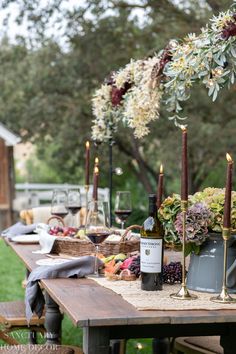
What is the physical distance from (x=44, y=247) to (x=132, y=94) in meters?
1.84

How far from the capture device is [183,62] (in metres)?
4.49

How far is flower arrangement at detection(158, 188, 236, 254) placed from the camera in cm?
328

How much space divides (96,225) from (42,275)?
0.37m

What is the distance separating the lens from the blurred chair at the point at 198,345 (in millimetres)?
4047

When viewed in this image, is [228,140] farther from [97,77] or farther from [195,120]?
[97,77]

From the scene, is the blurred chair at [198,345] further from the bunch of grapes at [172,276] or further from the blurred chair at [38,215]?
the blurred chair at [38,215]

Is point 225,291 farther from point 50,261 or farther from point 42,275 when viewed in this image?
point 50,261

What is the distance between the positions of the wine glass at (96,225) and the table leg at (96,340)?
813mm

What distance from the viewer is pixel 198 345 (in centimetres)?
414

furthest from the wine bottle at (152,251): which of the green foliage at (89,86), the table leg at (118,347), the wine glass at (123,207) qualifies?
the green foliage at (89,86)

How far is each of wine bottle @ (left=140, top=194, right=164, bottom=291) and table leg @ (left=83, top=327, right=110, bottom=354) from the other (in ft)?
1.56

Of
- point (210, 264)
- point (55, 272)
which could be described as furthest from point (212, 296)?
point (55, 272)

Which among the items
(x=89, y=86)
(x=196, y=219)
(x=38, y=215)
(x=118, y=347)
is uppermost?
(x=89, y=86)

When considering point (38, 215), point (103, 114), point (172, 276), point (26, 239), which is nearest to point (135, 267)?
point (172, 276)
